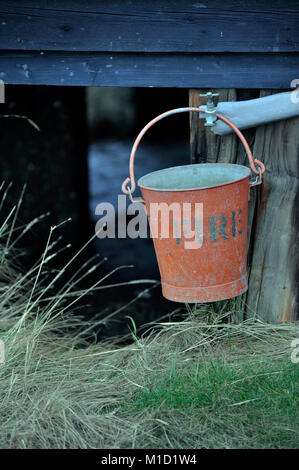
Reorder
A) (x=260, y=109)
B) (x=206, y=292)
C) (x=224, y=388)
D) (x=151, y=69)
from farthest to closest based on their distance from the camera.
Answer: (x=151, y=69)
(x=260, y=109)
(x=206, y=292)
(x=224, y=388)

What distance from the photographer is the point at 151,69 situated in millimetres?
2977

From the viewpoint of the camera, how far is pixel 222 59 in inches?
114

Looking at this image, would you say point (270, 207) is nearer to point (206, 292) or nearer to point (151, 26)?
point (206, 292)

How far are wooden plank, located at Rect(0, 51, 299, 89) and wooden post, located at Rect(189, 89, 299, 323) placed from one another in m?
0.07

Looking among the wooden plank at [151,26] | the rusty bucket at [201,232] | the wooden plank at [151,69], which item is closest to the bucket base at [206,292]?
the rusty bucket at [201,232]

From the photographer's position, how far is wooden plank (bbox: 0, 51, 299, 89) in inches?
114

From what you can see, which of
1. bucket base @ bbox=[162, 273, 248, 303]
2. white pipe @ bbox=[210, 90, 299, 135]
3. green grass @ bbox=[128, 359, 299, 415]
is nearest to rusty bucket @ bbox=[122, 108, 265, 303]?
bucket base @ bbox=[162, 273, 248, 303]

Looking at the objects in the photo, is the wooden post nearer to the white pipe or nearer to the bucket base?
the white pipe

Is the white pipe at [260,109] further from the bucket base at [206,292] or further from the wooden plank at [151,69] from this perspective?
the bucket base at [206,292]

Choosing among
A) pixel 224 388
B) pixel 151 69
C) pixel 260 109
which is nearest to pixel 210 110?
pixel 260 109

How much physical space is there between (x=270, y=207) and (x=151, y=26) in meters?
1.06

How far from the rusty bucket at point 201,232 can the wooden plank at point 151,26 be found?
392 millimetres
